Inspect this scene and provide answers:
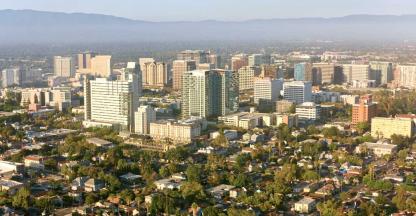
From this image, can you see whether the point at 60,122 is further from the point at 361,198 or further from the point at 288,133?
the point at 361,198

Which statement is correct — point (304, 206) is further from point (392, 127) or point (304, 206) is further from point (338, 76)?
point (338, 76)

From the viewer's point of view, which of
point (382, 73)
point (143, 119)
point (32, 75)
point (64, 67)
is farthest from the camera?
point (64, 67)

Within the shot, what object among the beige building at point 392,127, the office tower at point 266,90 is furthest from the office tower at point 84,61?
the beige building at point 392,127

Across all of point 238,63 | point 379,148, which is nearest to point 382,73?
point 238,63

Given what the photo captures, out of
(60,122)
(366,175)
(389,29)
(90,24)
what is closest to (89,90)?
(60,122)

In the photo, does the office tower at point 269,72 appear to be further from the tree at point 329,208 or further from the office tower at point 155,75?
the tree at point 329,208

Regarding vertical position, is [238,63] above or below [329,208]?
above

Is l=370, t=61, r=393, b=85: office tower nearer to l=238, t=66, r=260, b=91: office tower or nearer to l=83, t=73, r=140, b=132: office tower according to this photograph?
l=238, t=66, r=260, b=91: office tower
